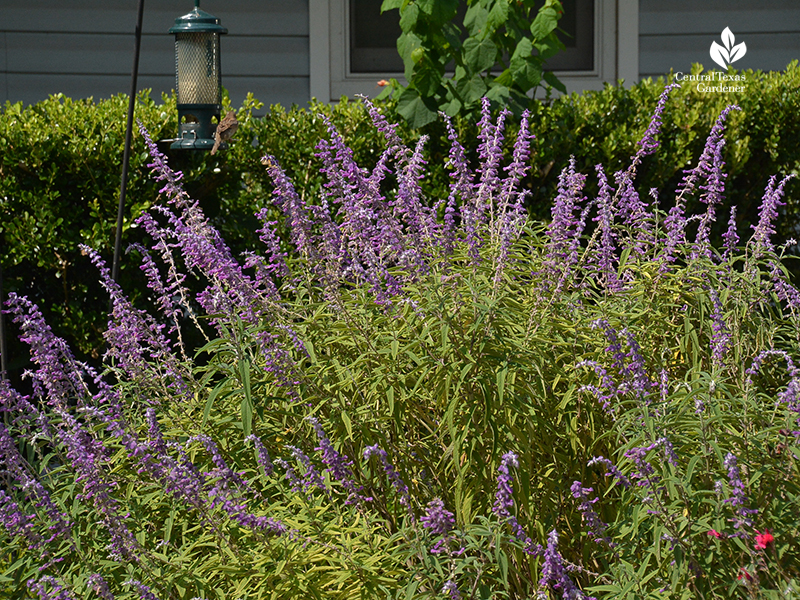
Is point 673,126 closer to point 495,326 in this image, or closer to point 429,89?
point 429,89

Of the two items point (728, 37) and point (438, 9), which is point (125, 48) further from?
point (728, 37)

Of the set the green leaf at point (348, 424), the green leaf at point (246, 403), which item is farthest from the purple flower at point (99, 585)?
the green leaf at point (348, 424)

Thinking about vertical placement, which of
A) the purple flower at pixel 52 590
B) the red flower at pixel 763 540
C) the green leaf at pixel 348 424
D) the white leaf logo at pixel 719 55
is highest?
the white leaf logo at pixel 719 55

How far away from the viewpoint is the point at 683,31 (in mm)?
7594

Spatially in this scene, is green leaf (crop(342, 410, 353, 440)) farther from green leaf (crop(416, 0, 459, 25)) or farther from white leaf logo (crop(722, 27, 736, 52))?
white leaf logo (crop(722, 27, 736, 52))

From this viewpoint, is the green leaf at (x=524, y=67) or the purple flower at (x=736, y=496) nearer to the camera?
the purple flower at (x=736, y=496)

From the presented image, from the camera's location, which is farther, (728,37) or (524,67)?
(728,37)

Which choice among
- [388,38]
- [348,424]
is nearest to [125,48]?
[388,38]

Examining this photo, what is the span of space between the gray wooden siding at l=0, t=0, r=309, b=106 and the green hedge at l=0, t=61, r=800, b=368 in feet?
5.99

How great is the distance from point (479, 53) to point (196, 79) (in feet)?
6.03

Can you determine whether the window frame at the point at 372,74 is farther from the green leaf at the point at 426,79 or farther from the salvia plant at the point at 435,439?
the salvia plant at the point at 435,439

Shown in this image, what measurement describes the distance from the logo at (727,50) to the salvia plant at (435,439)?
499 centimetres

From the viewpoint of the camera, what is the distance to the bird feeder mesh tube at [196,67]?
4.41 meters

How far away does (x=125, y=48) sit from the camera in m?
7.36
